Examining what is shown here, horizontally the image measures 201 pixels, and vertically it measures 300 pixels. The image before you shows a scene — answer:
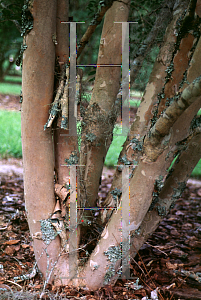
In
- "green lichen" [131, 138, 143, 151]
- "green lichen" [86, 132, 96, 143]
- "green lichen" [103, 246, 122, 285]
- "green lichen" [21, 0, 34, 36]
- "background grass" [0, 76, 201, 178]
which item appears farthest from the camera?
"background grass" [0, 76, 201, 178]

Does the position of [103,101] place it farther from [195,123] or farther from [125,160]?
[195,123]

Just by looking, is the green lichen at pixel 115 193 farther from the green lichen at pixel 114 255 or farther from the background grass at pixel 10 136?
the background grass at pixel 10 136

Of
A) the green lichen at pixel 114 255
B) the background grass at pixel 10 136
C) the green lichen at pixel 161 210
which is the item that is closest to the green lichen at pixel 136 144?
the green lichen at pixel 161 210

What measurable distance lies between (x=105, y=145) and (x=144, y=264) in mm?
960

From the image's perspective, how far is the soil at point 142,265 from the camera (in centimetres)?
180

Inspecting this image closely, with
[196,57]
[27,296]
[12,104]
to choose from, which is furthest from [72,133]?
[12,104]

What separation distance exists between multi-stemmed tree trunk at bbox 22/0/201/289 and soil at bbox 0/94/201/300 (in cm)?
10

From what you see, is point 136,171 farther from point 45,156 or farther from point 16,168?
point 16,168

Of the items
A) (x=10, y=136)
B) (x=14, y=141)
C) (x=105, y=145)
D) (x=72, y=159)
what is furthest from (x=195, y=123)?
(x=10, y=136)

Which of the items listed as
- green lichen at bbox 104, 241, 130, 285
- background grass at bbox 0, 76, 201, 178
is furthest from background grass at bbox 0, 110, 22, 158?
green lichen at bbox 104, 241, 130, 285

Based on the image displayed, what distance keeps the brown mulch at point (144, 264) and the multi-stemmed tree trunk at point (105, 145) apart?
11 cm

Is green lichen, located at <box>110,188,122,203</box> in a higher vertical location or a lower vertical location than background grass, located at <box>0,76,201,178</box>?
lower

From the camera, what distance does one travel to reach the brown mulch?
181cm

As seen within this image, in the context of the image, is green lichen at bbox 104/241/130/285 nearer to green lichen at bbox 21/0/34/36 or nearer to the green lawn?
green lichen at bbox 21/0/34/36
